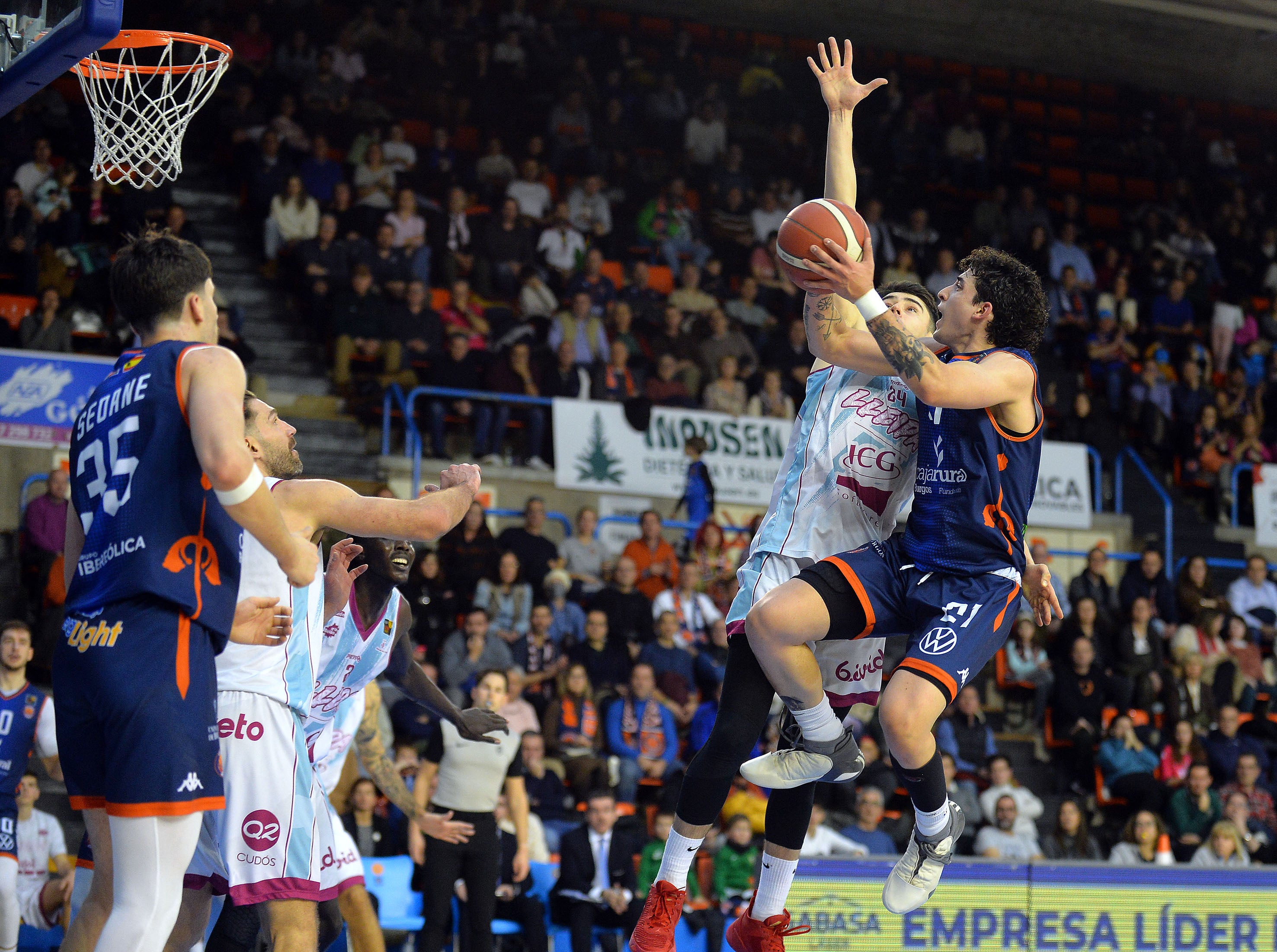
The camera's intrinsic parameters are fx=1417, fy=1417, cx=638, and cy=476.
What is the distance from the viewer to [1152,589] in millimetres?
15055

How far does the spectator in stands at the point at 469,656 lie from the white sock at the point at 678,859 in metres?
6.28

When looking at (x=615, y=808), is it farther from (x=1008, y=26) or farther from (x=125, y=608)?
(x=1008, y=26)

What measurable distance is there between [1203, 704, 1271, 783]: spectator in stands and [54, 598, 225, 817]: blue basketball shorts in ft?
38.7

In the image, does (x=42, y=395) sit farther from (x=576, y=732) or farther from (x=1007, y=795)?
(x=1007, y=795)

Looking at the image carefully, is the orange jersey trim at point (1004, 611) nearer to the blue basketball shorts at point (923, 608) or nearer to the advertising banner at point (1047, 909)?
the blue basketball shorts at point (923, 608)

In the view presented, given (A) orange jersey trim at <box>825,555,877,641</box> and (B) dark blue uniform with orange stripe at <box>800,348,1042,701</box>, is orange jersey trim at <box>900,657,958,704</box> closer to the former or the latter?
(B) dark blue uniform with orange stripe at <box>800,348,1042,701</box>

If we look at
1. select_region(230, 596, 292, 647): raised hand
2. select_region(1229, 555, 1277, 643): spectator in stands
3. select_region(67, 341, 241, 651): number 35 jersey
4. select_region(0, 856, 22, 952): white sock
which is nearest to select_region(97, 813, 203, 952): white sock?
select_region(67, 341, 241, 651): number 35 jersey

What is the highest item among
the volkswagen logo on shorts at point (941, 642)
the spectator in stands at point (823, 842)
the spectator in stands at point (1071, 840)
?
the volkswagen logo on shorts at point (941, 642)

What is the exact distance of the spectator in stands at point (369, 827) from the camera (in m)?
10.2

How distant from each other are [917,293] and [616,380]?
30.9 feet

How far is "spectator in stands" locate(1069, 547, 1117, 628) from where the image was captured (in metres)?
14.8

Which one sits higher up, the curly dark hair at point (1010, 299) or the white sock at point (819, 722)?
the curly dark hair at point (1010, 299)

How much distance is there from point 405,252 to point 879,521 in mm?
10439

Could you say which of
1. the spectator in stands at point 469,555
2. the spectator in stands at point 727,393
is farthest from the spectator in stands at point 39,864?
the spectator in stands at point 727,393
